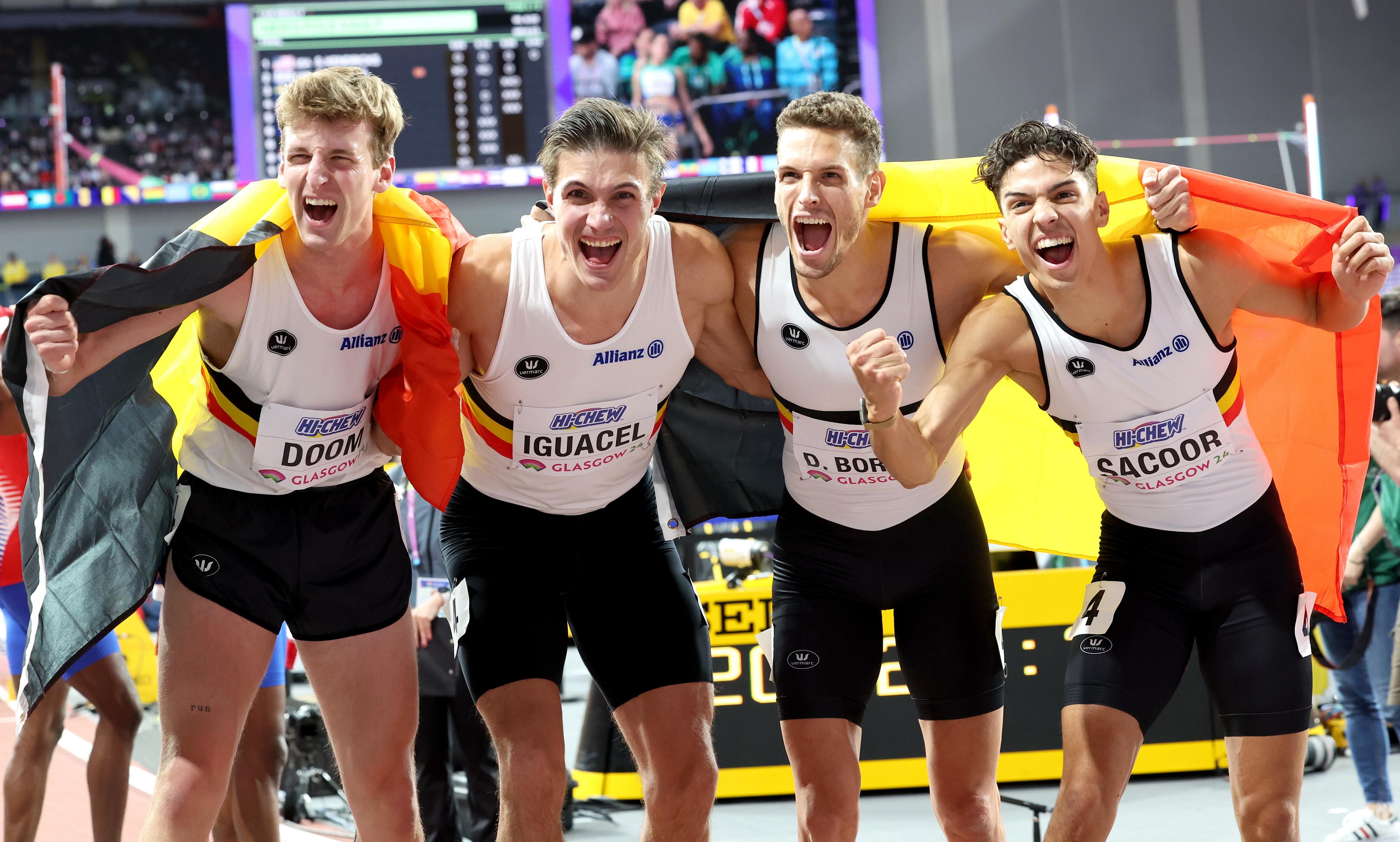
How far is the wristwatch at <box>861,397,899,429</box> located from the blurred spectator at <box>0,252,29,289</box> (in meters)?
15.9

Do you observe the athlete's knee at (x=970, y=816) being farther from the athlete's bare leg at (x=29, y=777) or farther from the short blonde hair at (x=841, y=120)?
the athlete's bare leg at (x=29, y=777)

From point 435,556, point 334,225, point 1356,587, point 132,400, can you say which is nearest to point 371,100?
point 334,225

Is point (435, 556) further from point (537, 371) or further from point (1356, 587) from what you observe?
point (1356, 587)

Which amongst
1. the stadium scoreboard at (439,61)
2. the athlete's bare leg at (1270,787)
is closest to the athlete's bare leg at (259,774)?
the athlete's bare leg at (1270,787)

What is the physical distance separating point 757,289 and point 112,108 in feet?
49.5

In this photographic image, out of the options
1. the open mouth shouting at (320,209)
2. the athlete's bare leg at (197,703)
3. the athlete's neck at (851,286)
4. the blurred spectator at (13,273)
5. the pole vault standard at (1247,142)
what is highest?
the pole vault standard at (1247,142)

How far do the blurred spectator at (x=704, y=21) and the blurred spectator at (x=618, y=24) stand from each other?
1.43 ft

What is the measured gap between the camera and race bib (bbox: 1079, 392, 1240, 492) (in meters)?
3.20

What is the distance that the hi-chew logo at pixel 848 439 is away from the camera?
3.27 meters

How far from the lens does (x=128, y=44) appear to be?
15734 mm

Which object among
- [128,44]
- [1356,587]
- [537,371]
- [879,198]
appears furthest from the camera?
[128,44]

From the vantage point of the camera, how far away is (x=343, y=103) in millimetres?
3031

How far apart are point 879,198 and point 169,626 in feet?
7.30

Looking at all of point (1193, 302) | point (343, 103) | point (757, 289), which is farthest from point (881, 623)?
point (343, 103)
